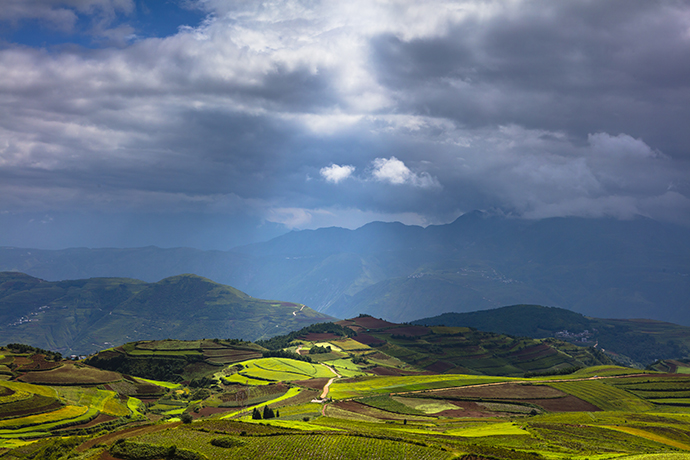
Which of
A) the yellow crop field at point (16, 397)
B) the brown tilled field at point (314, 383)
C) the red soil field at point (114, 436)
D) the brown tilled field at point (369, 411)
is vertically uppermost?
the red soil field at point (114, 436)

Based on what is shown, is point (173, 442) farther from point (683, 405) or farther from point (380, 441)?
point (683, 405)

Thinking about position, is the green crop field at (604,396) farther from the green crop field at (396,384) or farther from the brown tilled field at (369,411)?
the brown tilled field at (369,411)

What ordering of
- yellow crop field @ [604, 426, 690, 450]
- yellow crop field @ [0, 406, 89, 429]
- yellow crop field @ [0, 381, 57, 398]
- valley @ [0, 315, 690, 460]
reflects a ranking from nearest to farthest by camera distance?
1. valley @ [0, 315, 690, 460]
2. yellow crop field @ [604, 426, 690, 450]
3. yellow crop field @ [0, 406, 89, 429]
4. yellow crop field @ [0, 381, 57, 398]

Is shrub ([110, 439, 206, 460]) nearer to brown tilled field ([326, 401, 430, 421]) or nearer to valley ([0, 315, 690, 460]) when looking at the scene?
valley ([0, 315, 690, 460])

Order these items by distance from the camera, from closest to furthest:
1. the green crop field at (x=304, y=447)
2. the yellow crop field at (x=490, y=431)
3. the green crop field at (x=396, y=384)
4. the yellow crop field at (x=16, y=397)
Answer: the green crop field at (x=304, y=447)
the yellow crop field at (x=490, y=431)
the yellow crop field at (x=16, y=397)
the green crop field at (x=396, y=384)

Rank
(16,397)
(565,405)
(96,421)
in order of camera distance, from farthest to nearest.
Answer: (565,405) < (96,421) < (16,397)

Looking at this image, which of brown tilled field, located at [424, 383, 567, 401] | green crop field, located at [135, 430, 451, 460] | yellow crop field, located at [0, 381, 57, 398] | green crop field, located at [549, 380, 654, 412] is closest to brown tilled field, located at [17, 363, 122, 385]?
yellow crop field, located at [0, 381, 57, 398]

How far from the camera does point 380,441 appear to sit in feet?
238

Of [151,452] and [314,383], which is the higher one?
[151,452]

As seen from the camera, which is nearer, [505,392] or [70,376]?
[505,392]

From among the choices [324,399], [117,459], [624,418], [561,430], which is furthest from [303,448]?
[624,418]

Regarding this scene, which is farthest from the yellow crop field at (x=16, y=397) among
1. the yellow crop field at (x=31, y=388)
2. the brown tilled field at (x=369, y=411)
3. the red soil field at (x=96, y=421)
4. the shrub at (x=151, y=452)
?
the brown tilled field at (x=369, y=411)

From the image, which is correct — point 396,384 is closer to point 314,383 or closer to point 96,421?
point 314,383

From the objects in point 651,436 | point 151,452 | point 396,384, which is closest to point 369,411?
point 396,384
